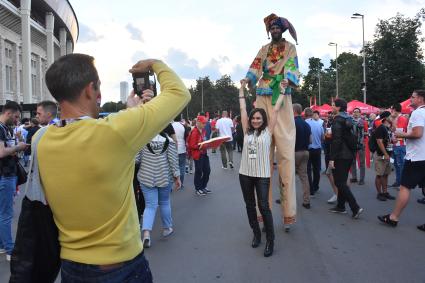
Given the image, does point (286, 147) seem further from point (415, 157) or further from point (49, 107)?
point (49, 107)

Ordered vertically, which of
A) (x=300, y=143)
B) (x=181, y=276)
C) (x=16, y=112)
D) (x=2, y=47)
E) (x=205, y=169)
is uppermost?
(x=2, y=47)

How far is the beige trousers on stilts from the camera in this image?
567 centimetres

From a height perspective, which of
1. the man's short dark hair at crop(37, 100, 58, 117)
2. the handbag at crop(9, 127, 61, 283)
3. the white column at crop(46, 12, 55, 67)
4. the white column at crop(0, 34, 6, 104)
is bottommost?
the handbag at crop(9, 127, 61, 283)

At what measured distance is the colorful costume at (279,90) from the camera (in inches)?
223

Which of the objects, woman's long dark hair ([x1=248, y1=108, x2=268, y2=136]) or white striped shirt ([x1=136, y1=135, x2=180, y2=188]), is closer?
woman's long dark hair ([x1=248, y1=108, x2=268, y2=136])

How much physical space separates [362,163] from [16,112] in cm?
853

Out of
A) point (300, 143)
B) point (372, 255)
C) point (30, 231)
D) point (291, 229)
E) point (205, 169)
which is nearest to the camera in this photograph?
point (30, 231)

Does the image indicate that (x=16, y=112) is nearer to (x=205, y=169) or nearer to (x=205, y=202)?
(x=205, y=202)

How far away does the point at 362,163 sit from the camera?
10.4 metres

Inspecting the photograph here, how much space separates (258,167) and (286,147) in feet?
2.67

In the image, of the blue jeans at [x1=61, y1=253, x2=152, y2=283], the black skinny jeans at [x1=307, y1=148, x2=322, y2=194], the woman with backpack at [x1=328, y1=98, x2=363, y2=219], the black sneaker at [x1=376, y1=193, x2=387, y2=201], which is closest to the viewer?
the blue jeans at [x1=61, y1=253, x2=152, y2=283]

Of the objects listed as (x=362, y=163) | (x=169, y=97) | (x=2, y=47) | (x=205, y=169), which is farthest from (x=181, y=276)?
(x=2, y=47)

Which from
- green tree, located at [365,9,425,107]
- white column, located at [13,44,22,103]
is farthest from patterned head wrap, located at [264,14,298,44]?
green tree, located at [365,9,425,107]

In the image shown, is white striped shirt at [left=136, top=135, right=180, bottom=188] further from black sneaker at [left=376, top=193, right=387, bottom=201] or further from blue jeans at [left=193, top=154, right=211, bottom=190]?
black sneaker at [left=376, top=193, right=387, bottom=201]
